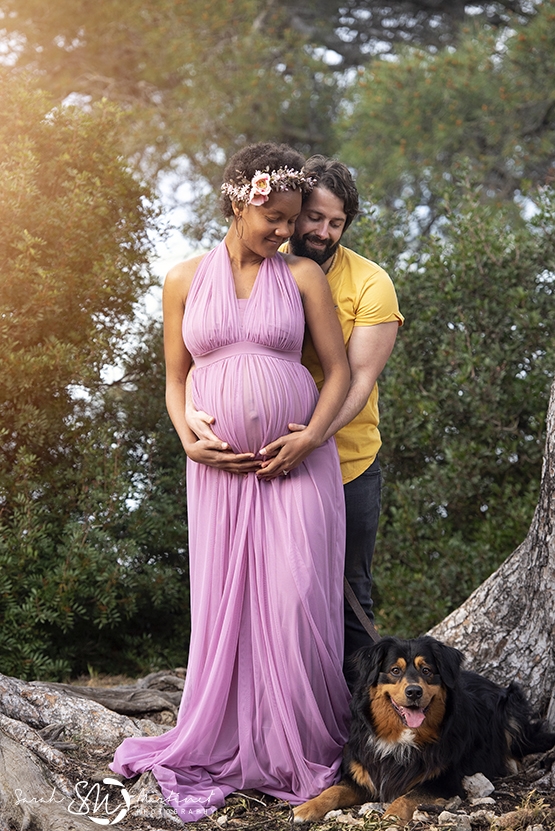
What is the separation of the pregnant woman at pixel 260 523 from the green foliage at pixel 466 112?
640 cm

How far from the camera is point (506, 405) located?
5844mm

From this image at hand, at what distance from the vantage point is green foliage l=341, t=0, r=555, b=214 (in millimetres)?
9562

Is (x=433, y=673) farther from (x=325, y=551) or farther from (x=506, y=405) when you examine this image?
(x=506, y=405)

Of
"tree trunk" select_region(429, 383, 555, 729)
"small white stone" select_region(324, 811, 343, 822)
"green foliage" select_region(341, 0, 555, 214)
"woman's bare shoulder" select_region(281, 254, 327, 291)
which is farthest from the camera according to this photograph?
"green foliage" select_region(341, 0, 555, 214)

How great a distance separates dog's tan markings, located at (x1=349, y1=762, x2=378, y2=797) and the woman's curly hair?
2182 mm

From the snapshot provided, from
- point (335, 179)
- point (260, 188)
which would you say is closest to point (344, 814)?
point (260, 188)

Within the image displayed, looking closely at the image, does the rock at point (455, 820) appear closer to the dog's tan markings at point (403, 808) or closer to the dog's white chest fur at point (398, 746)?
the dog's tan markings at point (403, 808)

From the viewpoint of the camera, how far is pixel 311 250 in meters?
3.53

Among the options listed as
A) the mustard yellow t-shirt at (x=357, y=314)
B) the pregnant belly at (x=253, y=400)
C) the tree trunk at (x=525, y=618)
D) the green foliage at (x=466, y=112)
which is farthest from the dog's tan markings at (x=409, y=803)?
the green foliage at (x=466, y=112)

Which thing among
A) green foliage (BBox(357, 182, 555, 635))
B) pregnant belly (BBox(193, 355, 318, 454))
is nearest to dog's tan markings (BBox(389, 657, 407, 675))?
pregnant belly (BBox(193, 355, 318, 454))

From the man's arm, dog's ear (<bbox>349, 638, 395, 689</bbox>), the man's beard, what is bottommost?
dog's ear (<bbox>349, 638, 395, 689</bbox>)

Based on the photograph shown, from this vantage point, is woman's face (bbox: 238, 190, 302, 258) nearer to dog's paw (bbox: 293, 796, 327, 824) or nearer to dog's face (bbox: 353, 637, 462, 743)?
dog's face (bbox: 353, 637, 462, 743)

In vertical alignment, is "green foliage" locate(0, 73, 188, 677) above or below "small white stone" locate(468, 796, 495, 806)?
above

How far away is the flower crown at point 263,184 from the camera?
3125 millimetres
